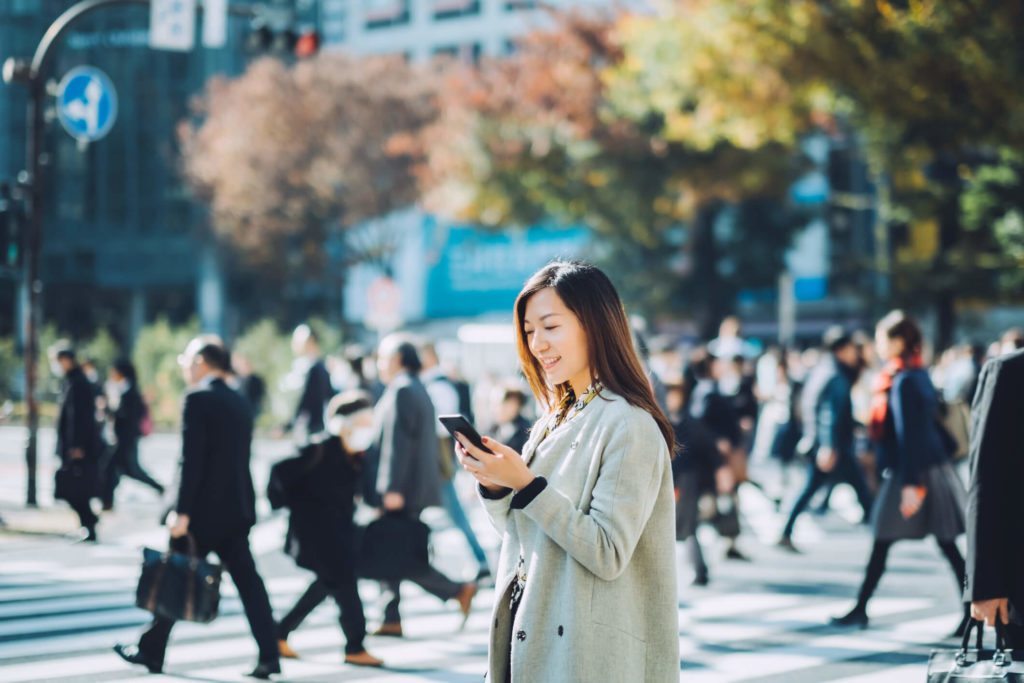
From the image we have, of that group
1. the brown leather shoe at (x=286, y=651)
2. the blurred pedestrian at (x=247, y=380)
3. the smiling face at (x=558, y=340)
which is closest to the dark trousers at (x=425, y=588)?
the brown leather shoe at (x=286, y=651)

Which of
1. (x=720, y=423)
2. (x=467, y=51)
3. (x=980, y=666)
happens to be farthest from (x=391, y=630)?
(x=467, y=51)

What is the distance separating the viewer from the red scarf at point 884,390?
8.33 meters

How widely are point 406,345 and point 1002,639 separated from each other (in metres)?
5.53

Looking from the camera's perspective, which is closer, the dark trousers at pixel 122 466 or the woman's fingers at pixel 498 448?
the woman's fingers at pixel 498 448

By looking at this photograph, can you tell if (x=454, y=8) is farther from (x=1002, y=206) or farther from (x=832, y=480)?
(x=832, y=480)

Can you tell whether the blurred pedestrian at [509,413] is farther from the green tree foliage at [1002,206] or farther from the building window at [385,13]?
the building window at [385,13]

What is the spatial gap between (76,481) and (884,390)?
22.4 ft

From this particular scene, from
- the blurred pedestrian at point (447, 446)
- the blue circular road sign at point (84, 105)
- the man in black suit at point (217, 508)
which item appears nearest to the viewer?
the man in black suit at point (217, 508)

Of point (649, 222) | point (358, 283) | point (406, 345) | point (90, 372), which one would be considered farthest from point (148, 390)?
point (406, 345)

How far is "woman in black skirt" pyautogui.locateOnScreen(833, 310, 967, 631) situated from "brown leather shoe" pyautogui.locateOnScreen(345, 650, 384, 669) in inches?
114

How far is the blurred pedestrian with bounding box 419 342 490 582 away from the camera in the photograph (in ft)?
34.5

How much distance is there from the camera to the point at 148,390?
30.4 m

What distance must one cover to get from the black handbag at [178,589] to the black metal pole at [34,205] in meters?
7.73

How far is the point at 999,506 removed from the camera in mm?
3979
